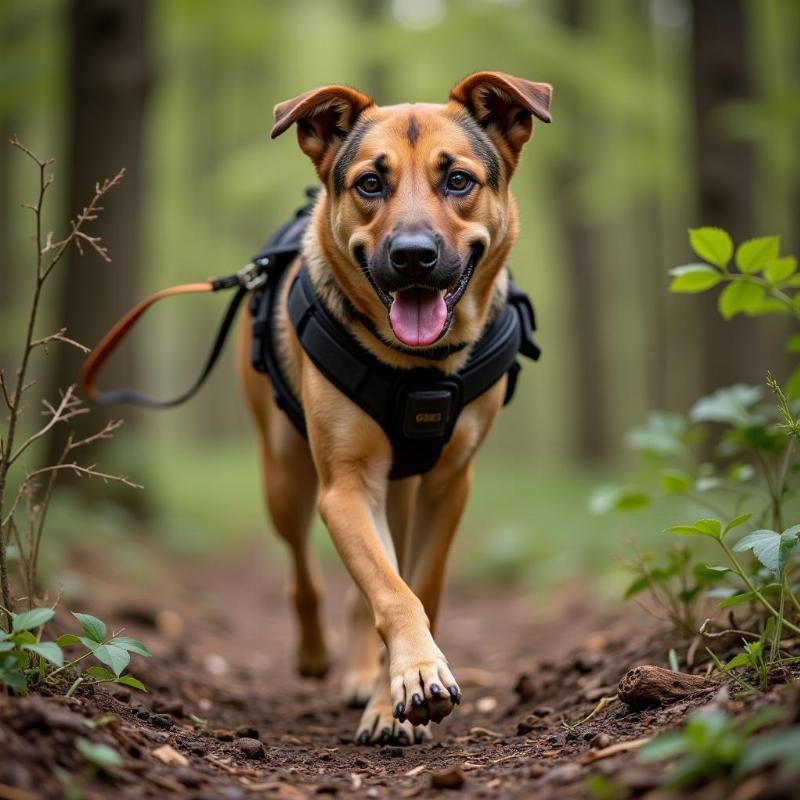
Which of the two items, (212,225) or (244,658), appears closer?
(244,658)

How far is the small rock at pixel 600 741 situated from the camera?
2777mm

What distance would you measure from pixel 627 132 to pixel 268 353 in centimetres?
1256

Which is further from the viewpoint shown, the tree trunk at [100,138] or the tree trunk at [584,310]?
the tree trunk at [584,310]

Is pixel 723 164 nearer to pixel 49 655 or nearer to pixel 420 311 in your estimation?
pixel 420 311

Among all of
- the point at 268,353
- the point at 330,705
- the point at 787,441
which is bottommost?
the point at 330,705

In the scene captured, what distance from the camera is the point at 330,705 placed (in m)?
4.67

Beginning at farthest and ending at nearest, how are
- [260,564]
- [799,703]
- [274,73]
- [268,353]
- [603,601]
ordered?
1. [274,73]
2. [260,564]
3. [603,601]
4. [268,353]
5. [799,703]

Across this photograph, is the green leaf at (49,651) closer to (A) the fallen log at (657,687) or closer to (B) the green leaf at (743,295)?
(A) the fallen log at (657,687)

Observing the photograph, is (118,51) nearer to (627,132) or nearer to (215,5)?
(215,5)

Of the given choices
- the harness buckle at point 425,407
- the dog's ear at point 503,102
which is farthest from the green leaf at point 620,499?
the dog's ear at point 503,102

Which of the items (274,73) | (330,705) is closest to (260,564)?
(330,705)

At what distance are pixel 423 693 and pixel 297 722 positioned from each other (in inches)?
46.6

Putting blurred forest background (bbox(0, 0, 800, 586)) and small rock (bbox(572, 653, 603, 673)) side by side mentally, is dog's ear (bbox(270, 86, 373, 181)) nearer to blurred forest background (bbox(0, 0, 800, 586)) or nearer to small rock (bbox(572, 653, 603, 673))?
small rock (bbox(572, 653, 603, 673))

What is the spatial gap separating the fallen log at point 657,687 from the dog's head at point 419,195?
1.34 metres
